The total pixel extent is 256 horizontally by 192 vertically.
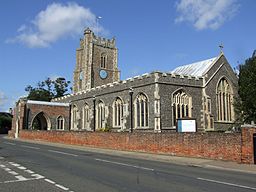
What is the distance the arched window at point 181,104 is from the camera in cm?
3173

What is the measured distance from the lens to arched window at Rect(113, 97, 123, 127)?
3631 cm

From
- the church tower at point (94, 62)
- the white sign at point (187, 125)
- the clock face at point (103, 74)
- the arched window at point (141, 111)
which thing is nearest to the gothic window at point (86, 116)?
the arched window at point (141, 111)

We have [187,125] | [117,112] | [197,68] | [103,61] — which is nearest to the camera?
[187,125]

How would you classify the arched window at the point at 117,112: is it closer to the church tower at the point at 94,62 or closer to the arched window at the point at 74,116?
the arched window at the point at 74,116

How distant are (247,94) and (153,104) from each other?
340 inches

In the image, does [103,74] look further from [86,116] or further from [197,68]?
[197,68]

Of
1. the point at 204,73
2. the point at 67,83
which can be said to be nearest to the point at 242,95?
the point at 204,73

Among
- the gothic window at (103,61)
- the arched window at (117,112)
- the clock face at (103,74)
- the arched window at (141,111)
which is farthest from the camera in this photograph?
the gothic window at (103,61)

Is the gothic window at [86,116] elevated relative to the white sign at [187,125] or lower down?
elevated

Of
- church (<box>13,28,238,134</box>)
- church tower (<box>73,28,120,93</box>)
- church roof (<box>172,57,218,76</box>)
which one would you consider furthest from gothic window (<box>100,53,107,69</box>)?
church roof (<box>172,57,218,76</box>)

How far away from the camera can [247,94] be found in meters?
27.0

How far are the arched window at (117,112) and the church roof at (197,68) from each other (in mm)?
9224

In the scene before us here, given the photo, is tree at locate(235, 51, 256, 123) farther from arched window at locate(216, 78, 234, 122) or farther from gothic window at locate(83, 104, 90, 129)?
gothic window at locate(83, 104, 90, 129)

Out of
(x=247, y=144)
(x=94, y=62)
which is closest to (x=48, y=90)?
(x=94, y=62)
